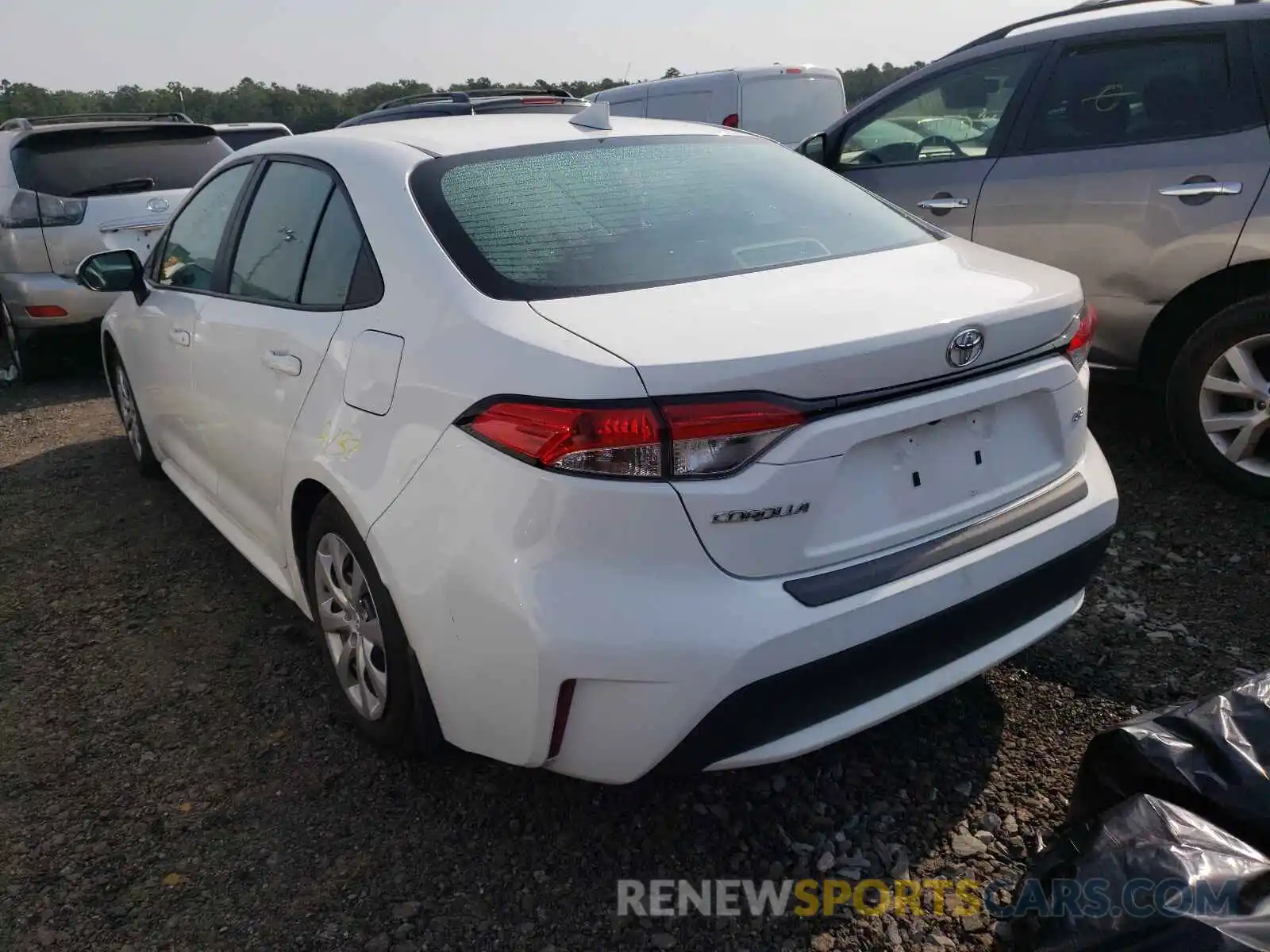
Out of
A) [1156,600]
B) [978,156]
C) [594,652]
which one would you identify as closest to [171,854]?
[594,652]

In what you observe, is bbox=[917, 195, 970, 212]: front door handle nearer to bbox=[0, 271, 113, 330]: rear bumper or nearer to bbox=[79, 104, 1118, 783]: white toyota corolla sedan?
bbox=[79, 104, 1118, 783]: white toyota corolla sedan

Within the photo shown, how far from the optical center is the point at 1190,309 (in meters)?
3.89

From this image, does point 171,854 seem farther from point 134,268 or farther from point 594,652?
point 134,268

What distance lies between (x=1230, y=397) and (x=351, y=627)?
10.6ft

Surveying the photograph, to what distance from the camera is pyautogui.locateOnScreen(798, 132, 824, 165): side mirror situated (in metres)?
5.18

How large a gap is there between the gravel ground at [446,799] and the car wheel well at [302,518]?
1.47 ft

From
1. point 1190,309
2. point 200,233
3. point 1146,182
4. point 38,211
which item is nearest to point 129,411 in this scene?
point 200,233

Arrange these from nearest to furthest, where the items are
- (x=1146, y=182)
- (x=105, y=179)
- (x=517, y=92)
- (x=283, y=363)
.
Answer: (x=283, y=363) < (x=1146, y=182) < (x=517, y=92) < (x=105, y=179)

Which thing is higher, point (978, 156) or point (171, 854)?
point (978, 156)

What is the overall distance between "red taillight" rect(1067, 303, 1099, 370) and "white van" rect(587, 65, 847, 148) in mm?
8187

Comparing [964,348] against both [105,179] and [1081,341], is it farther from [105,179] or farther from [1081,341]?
[105,179]

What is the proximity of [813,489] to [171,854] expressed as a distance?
1727mm

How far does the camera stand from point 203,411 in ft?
11.3

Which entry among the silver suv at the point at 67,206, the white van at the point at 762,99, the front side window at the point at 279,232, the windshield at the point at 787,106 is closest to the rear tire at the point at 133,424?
the front side window at the point at 279,232
